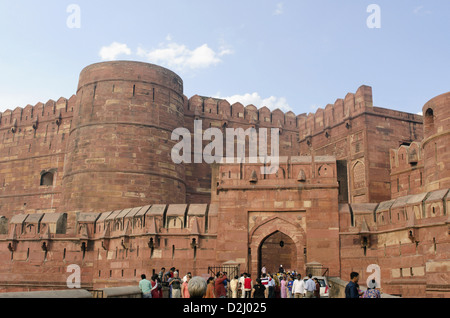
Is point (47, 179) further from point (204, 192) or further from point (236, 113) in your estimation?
point (236, 113)

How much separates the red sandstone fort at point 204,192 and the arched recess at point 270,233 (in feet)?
0.14

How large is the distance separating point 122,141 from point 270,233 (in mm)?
9230

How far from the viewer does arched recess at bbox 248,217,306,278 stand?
49.2ft

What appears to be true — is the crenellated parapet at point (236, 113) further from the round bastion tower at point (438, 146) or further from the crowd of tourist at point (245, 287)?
the crowd of tourist at point (245, 287)

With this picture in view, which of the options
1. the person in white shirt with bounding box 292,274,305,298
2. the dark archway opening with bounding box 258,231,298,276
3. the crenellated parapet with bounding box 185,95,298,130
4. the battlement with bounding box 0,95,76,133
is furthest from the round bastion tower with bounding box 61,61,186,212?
the person in white shirt with bounding box 292,274,305,298

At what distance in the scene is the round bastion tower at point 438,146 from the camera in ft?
49.5

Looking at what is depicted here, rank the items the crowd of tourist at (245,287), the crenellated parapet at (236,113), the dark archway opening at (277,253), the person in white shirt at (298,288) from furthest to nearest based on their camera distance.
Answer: the crenellated parapet at (236,113) < the dark archway opening at (277,253) < the person in white shirt at (298,288) < the crowd of tourist at (245,287)

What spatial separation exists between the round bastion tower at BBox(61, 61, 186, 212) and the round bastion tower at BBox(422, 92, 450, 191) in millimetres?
10916

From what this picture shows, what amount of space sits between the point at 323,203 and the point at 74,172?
11675mm

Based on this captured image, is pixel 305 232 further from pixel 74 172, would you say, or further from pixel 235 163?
pixel 74 172

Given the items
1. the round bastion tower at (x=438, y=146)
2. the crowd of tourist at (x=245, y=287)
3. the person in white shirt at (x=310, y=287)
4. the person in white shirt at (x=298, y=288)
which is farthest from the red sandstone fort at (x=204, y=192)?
the person in white shirt at (x=310, y=287)

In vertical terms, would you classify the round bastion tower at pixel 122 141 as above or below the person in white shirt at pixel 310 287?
above

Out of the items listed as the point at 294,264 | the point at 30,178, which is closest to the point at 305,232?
the point at 294,264
